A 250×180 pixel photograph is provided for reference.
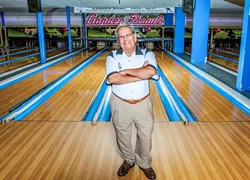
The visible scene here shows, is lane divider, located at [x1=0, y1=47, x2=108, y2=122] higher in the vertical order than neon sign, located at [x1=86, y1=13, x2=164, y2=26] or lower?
lower

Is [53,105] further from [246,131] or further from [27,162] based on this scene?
[246,131]

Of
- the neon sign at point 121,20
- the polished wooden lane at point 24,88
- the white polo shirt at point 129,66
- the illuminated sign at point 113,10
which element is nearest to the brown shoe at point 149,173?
the white polo shirt at point 129,66

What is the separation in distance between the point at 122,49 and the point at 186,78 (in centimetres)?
491

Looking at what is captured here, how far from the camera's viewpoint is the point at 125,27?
1928 millimetres

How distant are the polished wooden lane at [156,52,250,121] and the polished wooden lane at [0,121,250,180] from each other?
29cm

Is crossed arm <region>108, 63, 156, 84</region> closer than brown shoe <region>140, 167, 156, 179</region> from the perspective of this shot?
Yes

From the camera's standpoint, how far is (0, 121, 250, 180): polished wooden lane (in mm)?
2320

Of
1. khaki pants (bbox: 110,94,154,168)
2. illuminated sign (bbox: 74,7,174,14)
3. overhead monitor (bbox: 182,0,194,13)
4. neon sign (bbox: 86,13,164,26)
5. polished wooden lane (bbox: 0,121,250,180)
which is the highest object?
illuminated sign (bbox: 74,7,174,14)

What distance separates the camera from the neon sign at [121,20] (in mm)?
15500

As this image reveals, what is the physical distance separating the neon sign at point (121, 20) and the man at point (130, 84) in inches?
548

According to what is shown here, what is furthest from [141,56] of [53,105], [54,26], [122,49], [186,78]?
[54,26]

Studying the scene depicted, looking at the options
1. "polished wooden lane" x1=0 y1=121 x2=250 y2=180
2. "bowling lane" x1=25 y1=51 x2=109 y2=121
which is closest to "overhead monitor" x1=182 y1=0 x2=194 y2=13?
"bowling lane" x1=25 y1=51 x2=109 y2=121

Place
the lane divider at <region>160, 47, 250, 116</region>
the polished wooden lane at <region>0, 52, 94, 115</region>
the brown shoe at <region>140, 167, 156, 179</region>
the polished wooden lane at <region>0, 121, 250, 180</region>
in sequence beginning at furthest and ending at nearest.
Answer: the polished wooden lane at <region>0, 52, 94, 115</region> < the lane divider at <region>160, 47, 250, 116</region> < the polished wooden lane at <region>0, 121, 250, 180</region> < the brown shoe at <region>140, 167, 156, 179</region>

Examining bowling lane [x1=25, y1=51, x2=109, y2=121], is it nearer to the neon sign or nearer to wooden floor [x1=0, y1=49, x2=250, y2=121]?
wooden floor [x1=0, y1=49, x2=250, y2=121]
